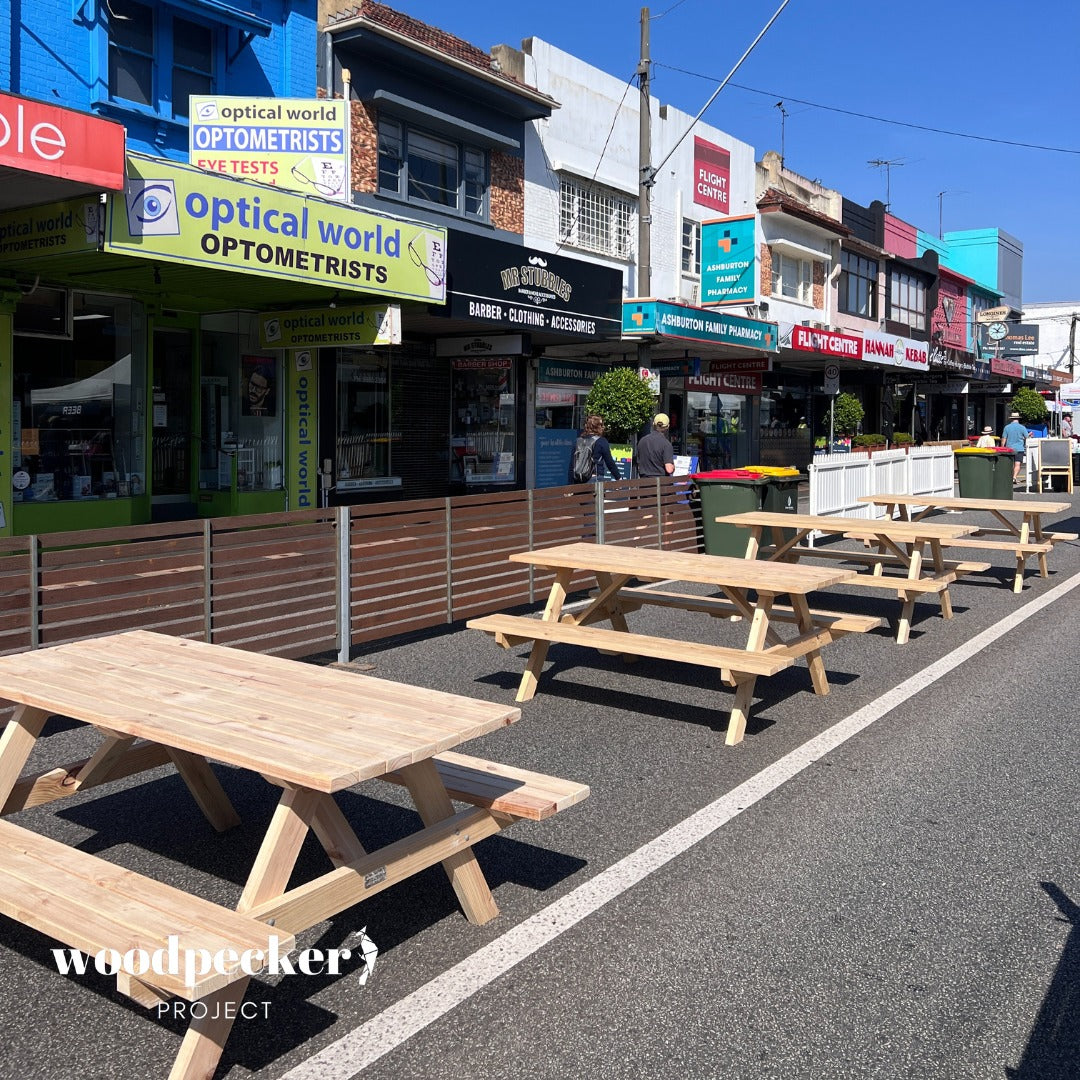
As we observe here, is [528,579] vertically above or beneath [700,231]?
beneath

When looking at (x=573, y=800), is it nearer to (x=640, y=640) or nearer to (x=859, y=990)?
(x=859, y=990)

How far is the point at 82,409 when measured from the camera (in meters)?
12.6

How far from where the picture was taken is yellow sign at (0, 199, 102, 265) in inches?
364

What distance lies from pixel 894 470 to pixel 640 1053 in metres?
15.7

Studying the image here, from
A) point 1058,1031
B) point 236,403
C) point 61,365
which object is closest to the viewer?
point 1058,1031

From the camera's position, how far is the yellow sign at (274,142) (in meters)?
11.9

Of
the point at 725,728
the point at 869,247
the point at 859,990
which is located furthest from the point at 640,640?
the point at 869,247

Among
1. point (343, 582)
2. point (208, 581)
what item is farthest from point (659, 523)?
point (208, 581)

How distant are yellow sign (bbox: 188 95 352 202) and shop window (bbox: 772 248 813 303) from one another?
1833cm

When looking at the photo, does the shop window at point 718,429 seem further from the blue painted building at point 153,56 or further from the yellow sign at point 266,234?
the yellow sign at point 266,234

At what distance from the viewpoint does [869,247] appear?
3275 cm

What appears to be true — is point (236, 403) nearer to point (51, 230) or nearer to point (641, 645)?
point (51, 230)

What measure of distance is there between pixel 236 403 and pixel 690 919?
1189 centimetres

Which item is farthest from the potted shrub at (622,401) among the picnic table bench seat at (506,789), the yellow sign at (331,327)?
the picnic table bench seat at (506,789)
